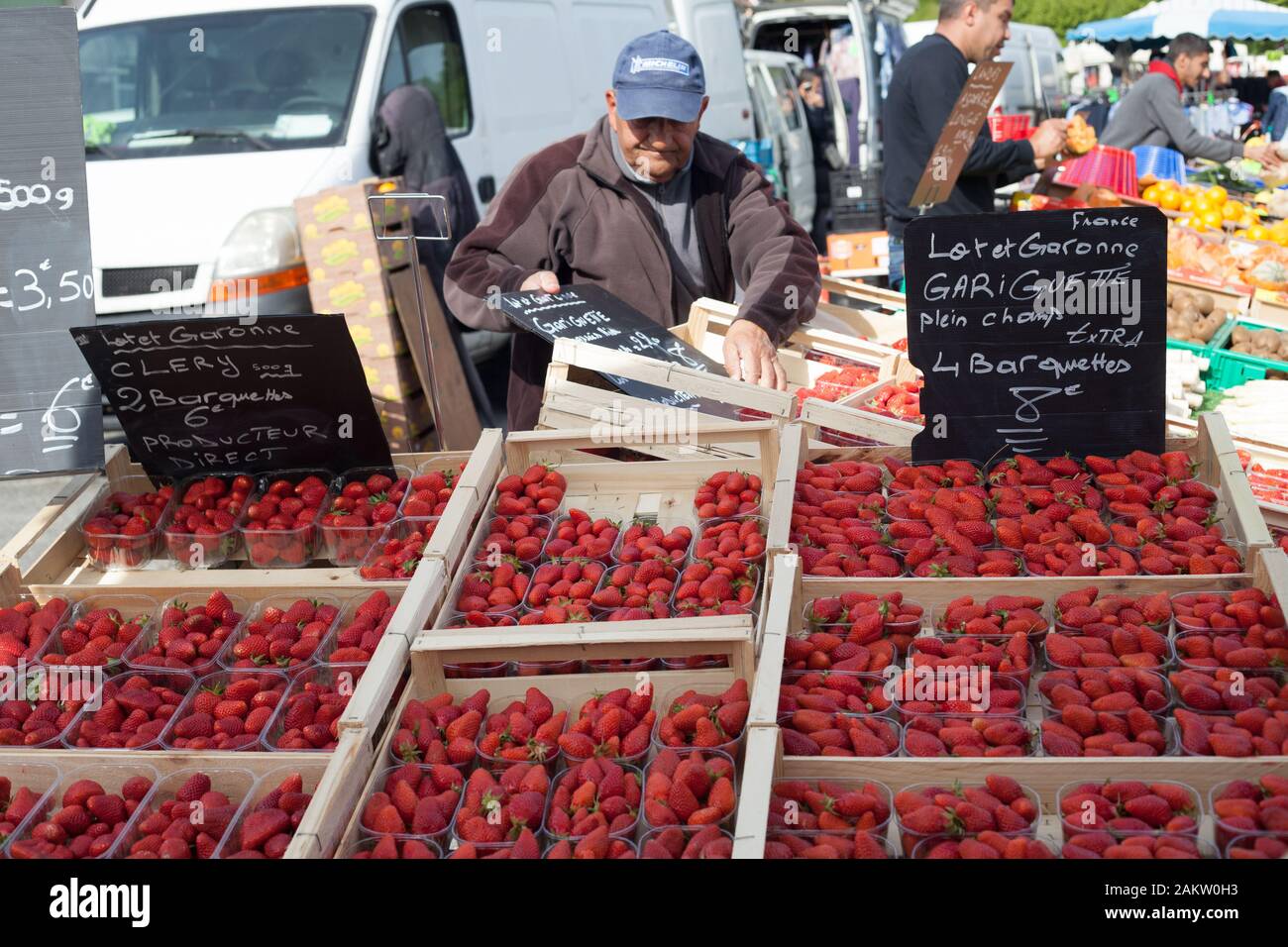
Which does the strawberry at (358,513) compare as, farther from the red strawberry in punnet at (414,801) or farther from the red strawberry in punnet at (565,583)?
the red strawberry in punnet at (414,801)

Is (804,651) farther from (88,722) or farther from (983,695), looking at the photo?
(88,722)

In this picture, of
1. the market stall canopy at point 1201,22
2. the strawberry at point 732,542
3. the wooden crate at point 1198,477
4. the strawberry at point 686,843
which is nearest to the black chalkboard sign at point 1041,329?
the wooden crate at point 1198,477

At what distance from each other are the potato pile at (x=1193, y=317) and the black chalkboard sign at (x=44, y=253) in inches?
168

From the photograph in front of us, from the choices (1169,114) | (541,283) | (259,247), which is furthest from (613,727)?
(1169,114)

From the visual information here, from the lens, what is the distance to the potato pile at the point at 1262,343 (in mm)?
5230

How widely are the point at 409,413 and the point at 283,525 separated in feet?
10.2

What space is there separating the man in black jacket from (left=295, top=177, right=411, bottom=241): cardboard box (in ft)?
7.79

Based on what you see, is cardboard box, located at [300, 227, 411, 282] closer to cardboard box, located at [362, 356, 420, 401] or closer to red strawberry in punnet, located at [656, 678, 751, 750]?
cardboard box, located at [362, 356, 420, 401]

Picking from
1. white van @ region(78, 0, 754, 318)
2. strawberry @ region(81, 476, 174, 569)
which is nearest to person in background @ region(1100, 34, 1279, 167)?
white van @ region(78, 0, 754, 318)

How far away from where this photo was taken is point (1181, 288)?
5871 mm

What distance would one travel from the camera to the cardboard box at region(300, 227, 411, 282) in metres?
5.83

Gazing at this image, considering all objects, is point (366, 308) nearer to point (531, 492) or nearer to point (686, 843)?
point (531, 492)

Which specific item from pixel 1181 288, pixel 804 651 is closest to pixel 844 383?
pixel 804 651

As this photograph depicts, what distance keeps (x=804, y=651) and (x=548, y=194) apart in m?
2.12
